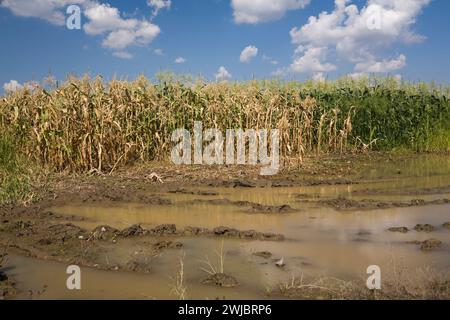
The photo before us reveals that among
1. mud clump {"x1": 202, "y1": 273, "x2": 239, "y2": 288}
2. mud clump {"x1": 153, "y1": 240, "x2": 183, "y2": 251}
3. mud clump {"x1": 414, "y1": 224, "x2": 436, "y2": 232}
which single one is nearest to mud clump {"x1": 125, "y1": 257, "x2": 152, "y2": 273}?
mud clump {"x1": 153, "y1": 240, "x2": 183, "y2": 251}

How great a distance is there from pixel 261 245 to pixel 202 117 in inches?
354

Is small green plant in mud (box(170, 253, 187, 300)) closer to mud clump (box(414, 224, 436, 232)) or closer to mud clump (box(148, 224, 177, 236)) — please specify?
mud clump (box(148, 224, 177, 236))

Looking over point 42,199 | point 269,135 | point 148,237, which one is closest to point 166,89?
point 269,135

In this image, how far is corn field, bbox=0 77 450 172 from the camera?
492 inches

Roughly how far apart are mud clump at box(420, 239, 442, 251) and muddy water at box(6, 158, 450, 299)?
0.27ft

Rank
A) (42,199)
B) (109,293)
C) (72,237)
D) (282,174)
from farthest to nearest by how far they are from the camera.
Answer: (282,174) → (42,199) → (72,237) → (109,293)

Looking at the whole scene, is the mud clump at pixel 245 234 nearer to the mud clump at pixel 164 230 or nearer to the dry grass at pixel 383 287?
the mud clump at pixel 164 230

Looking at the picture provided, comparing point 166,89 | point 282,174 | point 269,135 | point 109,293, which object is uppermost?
point 166,89

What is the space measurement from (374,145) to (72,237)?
13.4m

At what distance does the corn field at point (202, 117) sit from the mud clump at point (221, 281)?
7.52 metres

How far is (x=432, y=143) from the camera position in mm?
18016

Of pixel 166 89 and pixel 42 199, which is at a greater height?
pixel 166 89

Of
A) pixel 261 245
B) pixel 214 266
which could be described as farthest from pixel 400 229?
pixel 214 266
